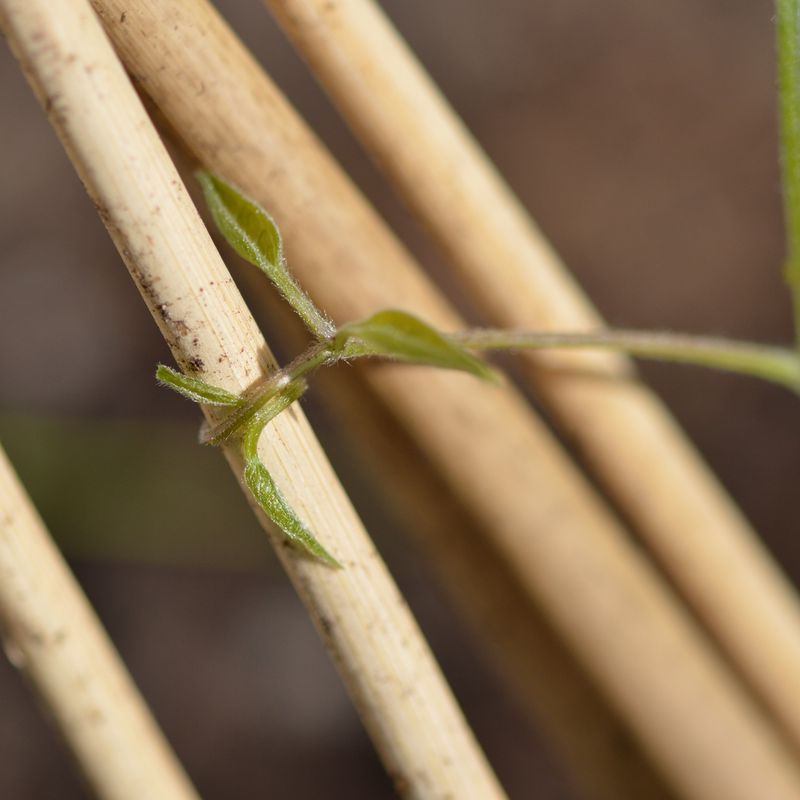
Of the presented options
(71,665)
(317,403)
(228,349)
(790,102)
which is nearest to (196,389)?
(228,349)

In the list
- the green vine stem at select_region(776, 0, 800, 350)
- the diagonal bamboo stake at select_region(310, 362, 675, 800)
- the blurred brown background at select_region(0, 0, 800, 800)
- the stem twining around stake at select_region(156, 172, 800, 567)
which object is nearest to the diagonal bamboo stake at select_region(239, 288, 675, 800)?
the diagonal bamboo stake at select_region(310, 362, 675, 800)

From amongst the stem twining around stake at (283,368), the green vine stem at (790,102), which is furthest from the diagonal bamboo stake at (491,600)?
the green vine stem at (790,102)

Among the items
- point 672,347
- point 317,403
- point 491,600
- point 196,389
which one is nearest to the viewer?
point 196,389

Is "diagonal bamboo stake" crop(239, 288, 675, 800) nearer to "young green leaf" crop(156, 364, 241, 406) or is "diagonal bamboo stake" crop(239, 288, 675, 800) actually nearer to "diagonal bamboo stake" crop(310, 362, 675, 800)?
"diagonal bamboo stake" crop(310, 362, 675, 800)

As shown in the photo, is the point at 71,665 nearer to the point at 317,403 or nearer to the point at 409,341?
the point at 409,341

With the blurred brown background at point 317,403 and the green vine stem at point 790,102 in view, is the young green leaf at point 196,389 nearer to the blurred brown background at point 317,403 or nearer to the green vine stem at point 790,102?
the green vine stem at point 790,102

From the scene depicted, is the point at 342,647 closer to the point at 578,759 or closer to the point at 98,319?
the point at 578,759

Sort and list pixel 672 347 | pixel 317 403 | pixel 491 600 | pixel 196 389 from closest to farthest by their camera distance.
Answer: pixel 196 389 < pixel 672 347 < pixel 491 600 < pixel 317 403
